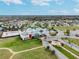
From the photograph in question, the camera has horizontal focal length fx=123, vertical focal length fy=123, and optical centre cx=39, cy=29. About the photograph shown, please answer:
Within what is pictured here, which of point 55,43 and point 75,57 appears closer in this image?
point 75,57

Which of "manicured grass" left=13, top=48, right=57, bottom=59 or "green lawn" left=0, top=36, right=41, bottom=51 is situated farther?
"green lawn" left=0, top=36, right=41, bottom=51

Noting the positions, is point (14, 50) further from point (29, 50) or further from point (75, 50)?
point (75, 50)

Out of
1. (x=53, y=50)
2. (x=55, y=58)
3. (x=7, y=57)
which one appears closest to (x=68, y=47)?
(x=53, y=50)

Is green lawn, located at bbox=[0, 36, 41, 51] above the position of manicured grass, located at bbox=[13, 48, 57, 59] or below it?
below

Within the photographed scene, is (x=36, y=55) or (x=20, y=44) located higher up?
(x=36, y=55)

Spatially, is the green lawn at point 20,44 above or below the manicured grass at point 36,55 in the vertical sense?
below

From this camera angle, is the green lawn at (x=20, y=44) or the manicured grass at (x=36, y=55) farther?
the green lawn at (x=20, y=44)

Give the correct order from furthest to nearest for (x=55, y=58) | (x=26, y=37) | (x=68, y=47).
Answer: (x=26, y=37)
(x=68, y=47)
(x=55, y=58)

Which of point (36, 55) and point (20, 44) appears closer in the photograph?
point (36, 55)

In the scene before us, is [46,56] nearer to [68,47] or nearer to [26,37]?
[68,47]

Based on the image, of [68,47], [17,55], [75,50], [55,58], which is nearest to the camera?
[55,58]
